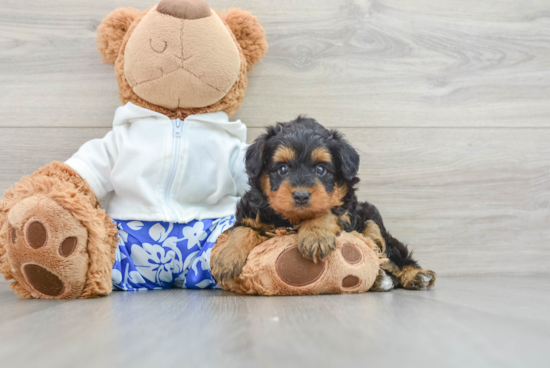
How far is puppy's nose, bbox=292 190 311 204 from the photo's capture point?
1246 mm

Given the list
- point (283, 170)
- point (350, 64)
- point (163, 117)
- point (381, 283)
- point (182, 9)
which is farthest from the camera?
point (350, 64)

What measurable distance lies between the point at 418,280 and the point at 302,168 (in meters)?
0.60

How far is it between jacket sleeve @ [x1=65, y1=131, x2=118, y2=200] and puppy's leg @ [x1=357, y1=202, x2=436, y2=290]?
966 mm

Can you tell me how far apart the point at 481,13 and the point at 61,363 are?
7.29 ft

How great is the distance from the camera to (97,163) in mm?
1653

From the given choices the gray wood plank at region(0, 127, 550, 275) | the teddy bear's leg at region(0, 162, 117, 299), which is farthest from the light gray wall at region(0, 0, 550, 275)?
the teddy bear's leg at region(0, 162, 117, 299)

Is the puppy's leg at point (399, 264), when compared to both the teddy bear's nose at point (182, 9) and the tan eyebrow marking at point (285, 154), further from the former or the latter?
the teddy bear's nose at point (182, 9)

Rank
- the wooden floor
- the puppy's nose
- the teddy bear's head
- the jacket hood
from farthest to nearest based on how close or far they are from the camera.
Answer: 1. the jacket hood
2. the teddy bear's head
3. the puppy's nose
4. the wooden floor

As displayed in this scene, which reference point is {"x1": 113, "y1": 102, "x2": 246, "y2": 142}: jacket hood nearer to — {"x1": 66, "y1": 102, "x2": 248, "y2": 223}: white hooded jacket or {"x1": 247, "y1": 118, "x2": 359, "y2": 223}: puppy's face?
{"x1": 66, "y1": 102, "x2": 248, "y2": 223}: white hooded jacket

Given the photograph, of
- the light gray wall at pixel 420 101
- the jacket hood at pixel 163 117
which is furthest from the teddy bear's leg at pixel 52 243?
the light gray wall at pixel 420 101

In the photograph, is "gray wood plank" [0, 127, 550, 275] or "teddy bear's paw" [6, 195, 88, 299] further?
"gray wood plank" [0, 127, 550, 275]

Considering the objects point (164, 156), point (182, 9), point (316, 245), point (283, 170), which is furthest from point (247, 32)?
point (316, 245)

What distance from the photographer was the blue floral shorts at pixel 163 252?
5.25 ft

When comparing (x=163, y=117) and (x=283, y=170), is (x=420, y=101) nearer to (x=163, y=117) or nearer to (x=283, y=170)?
(x=283, y=170)
